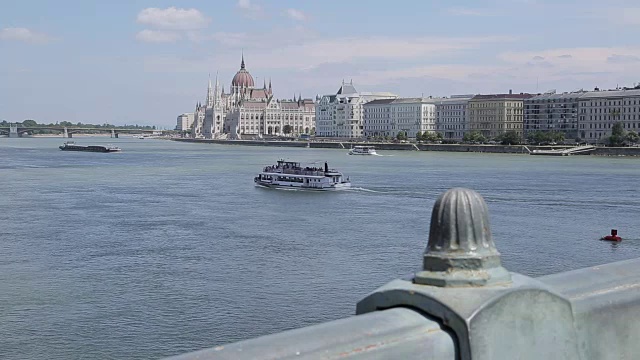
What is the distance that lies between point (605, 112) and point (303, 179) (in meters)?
57.8

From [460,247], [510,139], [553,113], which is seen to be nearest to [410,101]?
[553,113]

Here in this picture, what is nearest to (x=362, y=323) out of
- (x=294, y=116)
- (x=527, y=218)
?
(x=527, y=218)

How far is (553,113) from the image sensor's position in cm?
9069

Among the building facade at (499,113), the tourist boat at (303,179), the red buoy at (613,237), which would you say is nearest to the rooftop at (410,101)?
the building facade at (499,113)

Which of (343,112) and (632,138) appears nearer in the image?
(632,138)

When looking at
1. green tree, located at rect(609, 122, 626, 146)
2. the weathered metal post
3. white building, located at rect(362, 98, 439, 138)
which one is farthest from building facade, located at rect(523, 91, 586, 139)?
the weathered metal post

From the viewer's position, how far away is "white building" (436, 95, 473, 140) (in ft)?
332

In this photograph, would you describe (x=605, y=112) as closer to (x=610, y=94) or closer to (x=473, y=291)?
(x=610, y=94)

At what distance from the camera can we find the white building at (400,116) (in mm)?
105062

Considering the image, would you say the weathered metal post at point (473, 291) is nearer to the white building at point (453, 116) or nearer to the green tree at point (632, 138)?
the green tree at point (632, 138)

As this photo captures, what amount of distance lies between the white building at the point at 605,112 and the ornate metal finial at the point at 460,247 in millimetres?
82904

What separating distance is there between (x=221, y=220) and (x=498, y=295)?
20.6 metres

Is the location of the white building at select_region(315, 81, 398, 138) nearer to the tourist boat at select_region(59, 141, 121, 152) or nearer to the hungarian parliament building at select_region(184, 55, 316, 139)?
the hungarian parliament building at select_region(184, 55, 316, 139)

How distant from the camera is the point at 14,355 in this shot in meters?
9.10
